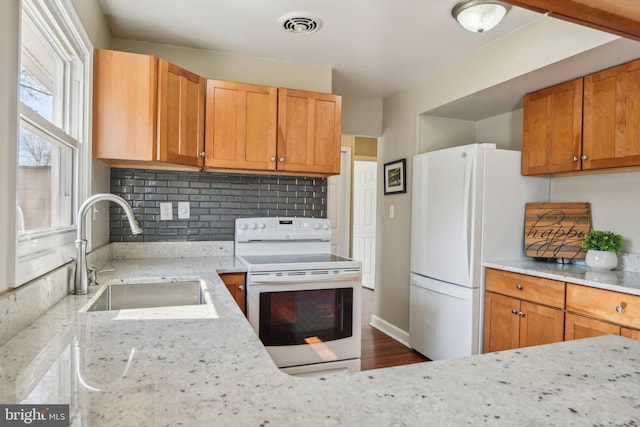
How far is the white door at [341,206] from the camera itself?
16.4 ft

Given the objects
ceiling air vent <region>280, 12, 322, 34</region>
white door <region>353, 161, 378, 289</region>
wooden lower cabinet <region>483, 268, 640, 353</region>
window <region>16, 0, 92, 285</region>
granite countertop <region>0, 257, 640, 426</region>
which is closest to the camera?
granite countertop <region>0, 257, 640, 426</region>

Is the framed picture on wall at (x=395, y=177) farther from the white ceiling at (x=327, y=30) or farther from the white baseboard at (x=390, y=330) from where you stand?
the white baseboard at (x=390, y=330)

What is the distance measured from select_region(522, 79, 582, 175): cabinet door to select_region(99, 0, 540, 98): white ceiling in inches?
21.1

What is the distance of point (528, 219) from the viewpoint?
2738 millimetres

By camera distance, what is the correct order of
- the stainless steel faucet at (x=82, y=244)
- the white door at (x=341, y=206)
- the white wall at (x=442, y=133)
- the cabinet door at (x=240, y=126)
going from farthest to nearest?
the white door at (x=341, y=206), the white wall at (x=442, y=133), the cabinet door at (x=240, y=126), the stainless steel faucet at (x=82, y=244)

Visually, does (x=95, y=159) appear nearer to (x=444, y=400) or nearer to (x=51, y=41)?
(x=51, y=41)

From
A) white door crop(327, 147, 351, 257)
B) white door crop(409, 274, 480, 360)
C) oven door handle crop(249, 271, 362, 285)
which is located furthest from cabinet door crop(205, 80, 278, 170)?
white door crop(327, 147, 351, 257)

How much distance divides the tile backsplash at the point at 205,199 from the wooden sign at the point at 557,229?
1518 mm

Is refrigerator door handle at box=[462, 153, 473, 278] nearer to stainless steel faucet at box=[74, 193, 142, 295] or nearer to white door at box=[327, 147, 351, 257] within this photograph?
stainless steel faucet at box=[74, 193, 142, 295]

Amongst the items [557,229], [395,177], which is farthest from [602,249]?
[395,177]

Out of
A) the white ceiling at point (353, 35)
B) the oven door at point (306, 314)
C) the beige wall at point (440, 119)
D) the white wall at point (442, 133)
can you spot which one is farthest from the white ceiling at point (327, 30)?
the oven door at point (306, 314)

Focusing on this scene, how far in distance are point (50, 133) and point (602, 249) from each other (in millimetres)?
2931

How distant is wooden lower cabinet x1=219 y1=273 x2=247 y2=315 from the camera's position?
2.27m

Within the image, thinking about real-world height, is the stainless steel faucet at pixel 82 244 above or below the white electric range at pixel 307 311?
above
